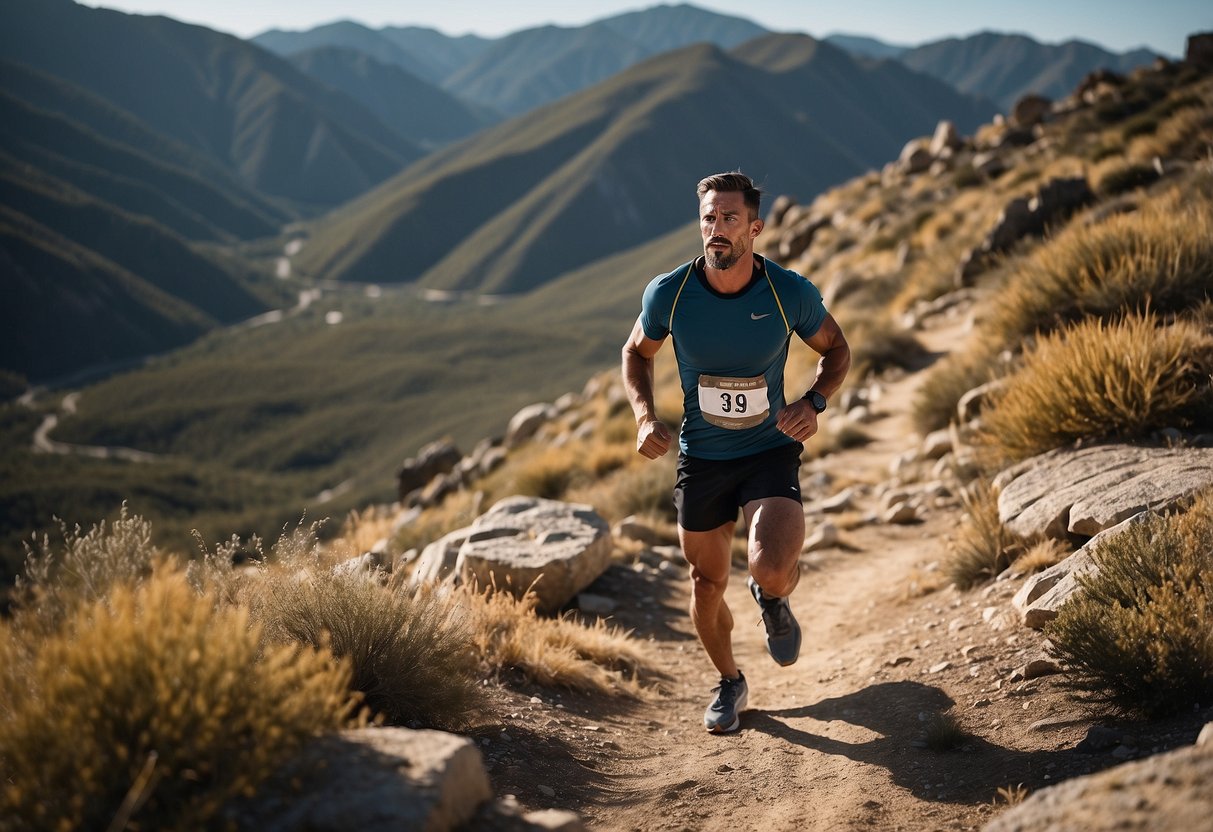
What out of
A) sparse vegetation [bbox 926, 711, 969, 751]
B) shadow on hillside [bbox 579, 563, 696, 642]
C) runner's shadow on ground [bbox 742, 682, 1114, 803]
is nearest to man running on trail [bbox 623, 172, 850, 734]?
runner's shadow on ground [bbox 742, 682, 1114, 803]

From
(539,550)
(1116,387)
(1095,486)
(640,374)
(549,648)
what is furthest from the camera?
(539,550)

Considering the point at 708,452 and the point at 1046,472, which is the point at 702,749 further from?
the point at 1046,472

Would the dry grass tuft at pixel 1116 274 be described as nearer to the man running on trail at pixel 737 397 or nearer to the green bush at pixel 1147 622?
the green bush at pixel 1147 622

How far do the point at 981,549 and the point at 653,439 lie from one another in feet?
9.38

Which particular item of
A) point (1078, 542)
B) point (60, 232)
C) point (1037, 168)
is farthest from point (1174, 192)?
point (60, 232)

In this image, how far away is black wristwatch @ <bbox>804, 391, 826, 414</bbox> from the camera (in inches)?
175

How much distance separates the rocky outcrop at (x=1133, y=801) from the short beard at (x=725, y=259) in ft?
8.50

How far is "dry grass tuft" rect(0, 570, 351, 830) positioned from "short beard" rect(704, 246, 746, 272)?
2.61m

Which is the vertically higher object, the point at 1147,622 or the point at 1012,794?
the point at 1147,622

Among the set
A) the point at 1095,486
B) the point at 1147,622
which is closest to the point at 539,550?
the point at 1095,486

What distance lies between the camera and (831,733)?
15.3ft

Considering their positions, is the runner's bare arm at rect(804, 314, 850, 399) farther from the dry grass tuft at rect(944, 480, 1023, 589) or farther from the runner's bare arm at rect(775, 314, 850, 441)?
the dry grass tuft at rect(944, 480, 1023, 589)

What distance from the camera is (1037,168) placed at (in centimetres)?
2134

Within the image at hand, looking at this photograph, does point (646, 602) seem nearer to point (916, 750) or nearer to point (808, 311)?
point (916, 750)
